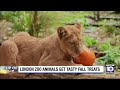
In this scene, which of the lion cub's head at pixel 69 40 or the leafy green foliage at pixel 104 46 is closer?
the lion cub's head at pixel 69 40

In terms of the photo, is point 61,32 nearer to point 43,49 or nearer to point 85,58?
point 43,49

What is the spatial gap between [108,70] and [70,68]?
509 millimetres

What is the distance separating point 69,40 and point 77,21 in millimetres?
310

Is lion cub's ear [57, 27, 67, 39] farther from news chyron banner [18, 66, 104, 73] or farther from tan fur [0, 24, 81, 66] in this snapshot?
news chyron banner [18, 66, 104, 73]

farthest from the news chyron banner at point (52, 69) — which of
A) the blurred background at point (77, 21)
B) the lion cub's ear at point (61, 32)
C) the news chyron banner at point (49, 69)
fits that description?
the lion cub's ear at point (61, 32)

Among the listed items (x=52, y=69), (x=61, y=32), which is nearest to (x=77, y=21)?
(x=61, y=32)

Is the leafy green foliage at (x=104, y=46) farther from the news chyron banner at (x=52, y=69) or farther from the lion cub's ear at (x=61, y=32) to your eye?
the lion cub's ear at (x=61, y=32)

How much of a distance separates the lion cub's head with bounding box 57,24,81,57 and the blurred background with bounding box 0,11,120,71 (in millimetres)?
117

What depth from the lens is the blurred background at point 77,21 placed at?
3.94 metres

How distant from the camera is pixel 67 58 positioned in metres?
3.87

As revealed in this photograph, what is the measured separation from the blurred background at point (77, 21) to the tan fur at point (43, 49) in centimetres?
9
